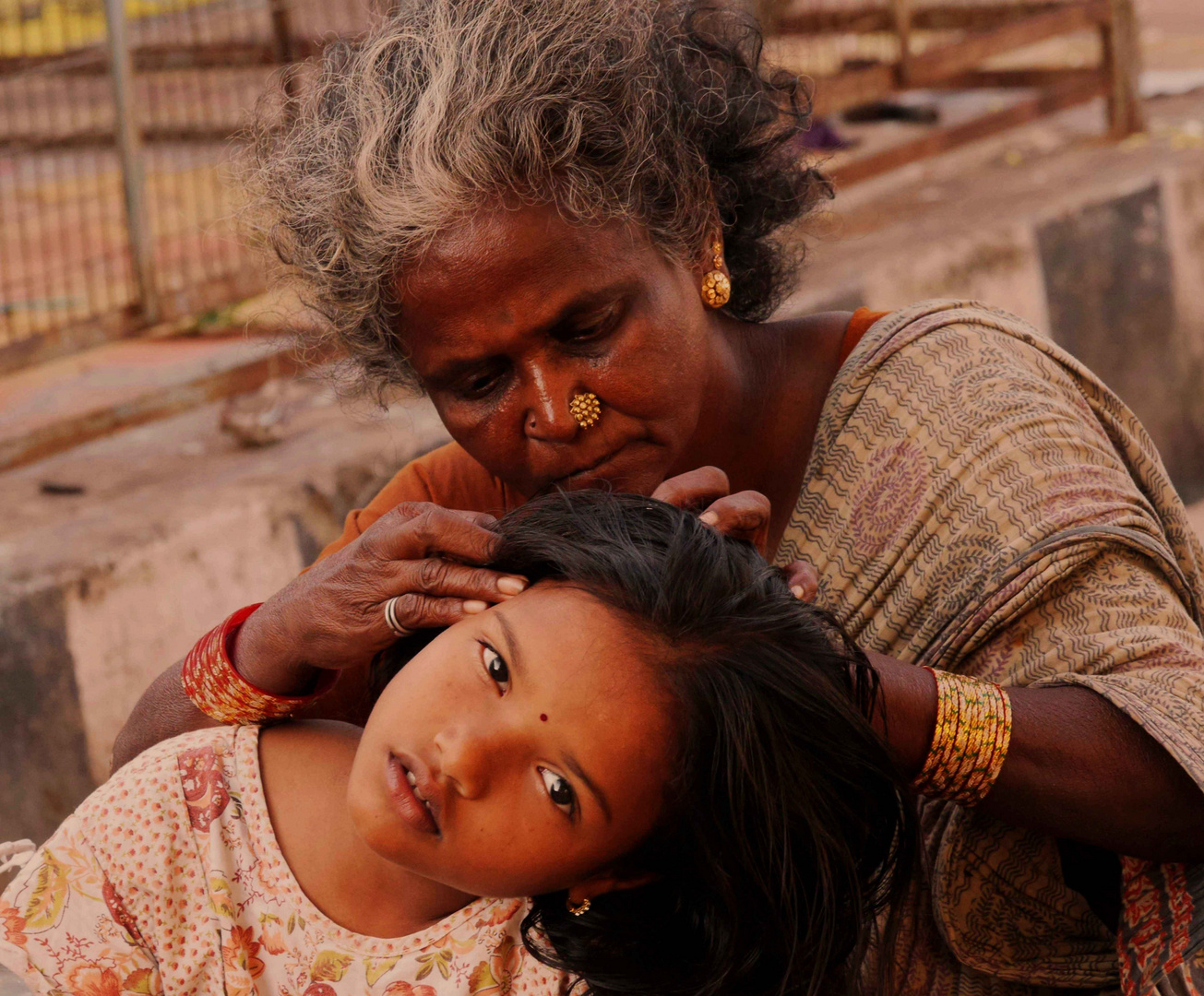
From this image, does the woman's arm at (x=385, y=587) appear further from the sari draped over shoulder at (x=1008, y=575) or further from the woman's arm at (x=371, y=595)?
the sari draped over shoulder at (x=1008, y=575)

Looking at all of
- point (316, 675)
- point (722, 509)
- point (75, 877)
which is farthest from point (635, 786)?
point (75, 877)

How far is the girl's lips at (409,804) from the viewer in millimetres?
1800

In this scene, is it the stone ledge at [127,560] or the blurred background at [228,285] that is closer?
the stone ledge at [127,560]

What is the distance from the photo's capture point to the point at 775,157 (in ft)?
8.79

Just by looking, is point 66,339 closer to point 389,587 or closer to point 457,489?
point 457,489

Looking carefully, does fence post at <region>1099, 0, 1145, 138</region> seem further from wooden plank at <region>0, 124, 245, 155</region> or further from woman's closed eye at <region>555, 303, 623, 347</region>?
woman's closed eye at <region>555, 303, 623, 347</region>

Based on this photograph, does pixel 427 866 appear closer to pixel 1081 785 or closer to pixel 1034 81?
pixel 1081 785

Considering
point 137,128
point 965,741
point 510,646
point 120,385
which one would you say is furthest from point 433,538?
point 120,385

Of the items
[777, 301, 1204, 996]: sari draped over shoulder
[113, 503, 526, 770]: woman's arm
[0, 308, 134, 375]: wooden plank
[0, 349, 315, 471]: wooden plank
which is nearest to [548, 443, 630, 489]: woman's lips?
[113, 503, 526, 770]: woman's arm

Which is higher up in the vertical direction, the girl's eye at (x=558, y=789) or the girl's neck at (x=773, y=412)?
the girl's neck at (x=773, y=412)

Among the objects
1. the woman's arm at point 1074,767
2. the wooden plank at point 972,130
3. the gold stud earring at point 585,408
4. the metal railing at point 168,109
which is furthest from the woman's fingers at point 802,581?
the wooden plank at point 972,130

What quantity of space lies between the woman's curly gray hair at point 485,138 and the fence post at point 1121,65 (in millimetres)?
5087

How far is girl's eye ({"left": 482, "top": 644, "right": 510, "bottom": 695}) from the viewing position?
6.00 ft

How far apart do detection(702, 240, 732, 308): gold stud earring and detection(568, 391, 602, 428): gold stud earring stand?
33 cm
